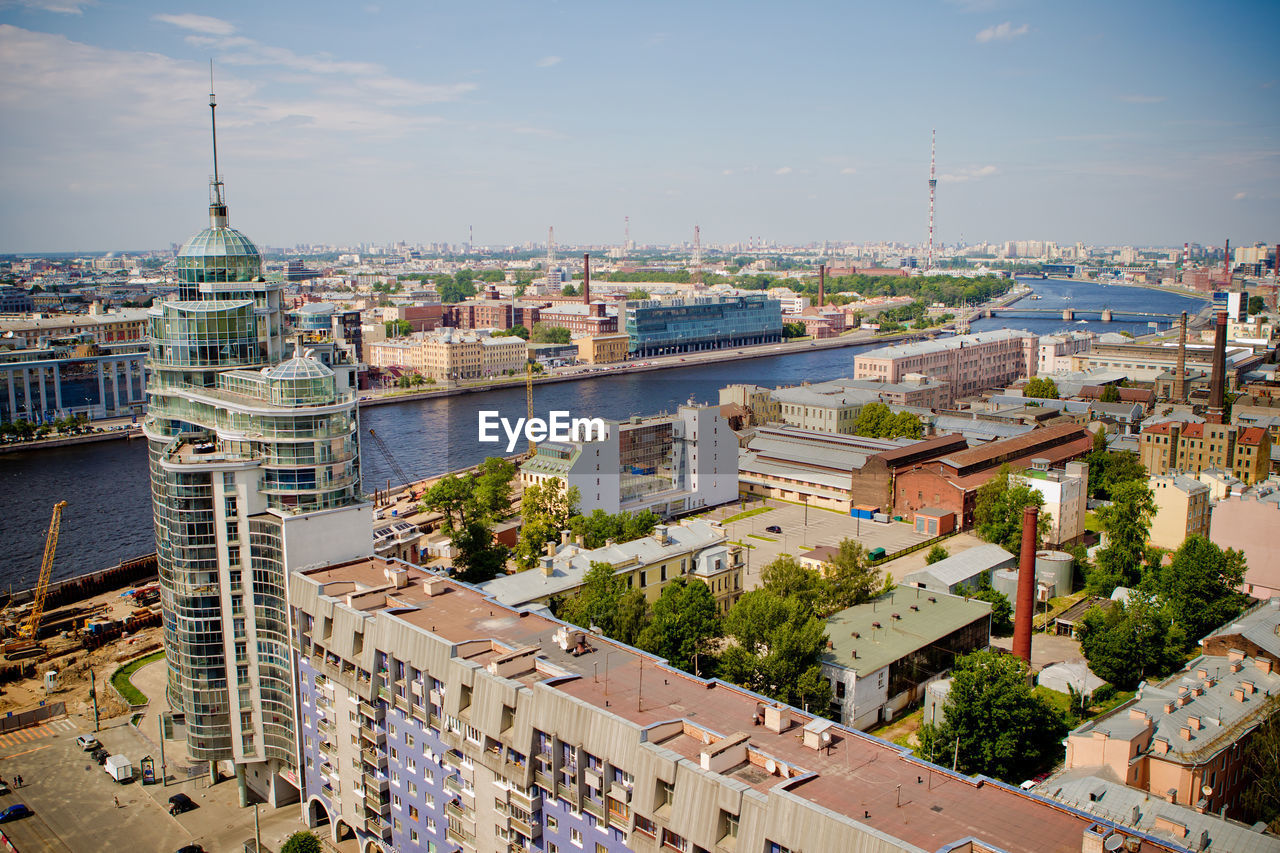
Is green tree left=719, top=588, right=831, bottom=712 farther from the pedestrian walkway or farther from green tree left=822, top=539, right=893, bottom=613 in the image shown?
the pedestrian walkway

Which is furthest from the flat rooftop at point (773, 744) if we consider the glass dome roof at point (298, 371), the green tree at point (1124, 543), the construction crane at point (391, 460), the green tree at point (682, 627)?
the construction crane at point (391, 460)

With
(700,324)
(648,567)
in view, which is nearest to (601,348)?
(700,324)

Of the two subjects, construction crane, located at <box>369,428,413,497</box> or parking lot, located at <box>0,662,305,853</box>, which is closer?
parking lot, located at <box>0,662,305,853</box>

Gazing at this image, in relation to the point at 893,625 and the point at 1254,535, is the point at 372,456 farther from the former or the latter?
the point at 1254,535

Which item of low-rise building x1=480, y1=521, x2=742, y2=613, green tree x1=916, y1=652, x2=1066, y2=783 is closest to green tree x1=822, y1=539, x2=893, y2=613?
low-rise building x1=480, y1=521, x2=742, y2=613

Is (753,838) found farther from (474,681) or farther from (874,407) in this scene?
(874,407)

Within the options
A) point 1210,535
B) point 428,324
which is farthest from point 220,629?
point 428,324
